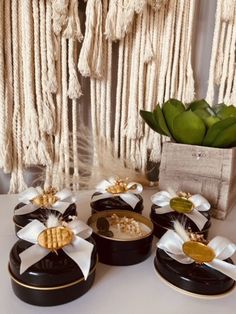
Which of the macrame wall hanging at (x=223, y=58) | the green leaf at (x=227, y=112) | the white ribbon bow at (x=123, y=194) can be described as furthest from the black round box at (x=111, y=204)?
the macrame wall hanging at (x=223, y=58)

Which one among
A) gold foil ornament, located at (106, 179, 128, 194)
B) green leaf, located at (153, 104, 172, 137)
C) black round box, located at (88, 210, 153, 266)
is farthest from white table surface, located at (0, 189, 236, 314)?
green leaf, located at (153, 104, 172, 137)

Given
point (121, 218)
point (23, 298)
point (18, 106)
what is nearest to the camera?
point (23, 298)

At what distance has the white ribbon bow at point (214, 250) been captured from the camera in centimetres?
32

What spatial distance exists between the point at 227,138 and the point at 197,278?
26 centimetres

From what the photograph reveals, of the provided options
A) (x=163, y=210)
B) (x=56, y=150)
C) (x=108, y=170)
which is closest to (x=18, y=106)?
(x=56, y=150)

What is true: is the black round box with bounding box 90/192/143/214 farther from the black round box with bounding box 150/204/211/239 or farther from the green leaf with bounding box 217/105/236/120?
the green leaf with bounding box 217/105/236/120

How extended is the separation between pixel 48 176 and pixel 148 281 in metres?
0.32

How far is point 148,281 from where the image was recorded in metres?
0.35

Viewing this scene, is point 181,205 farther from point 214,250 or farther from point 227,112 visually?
A: point 227,112

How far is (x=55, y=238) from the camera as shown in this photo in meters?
0.33

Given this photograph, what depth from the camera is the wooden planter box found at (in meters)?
0.50

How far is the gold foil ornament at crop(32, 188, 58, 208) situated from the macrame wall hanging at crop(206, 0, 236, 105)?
→ 42 cm

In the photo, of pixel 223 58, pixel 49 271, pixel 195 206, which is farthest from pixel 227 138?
pixel 49 271

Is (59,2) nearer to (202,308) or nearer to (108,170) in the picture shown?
(108,170)
